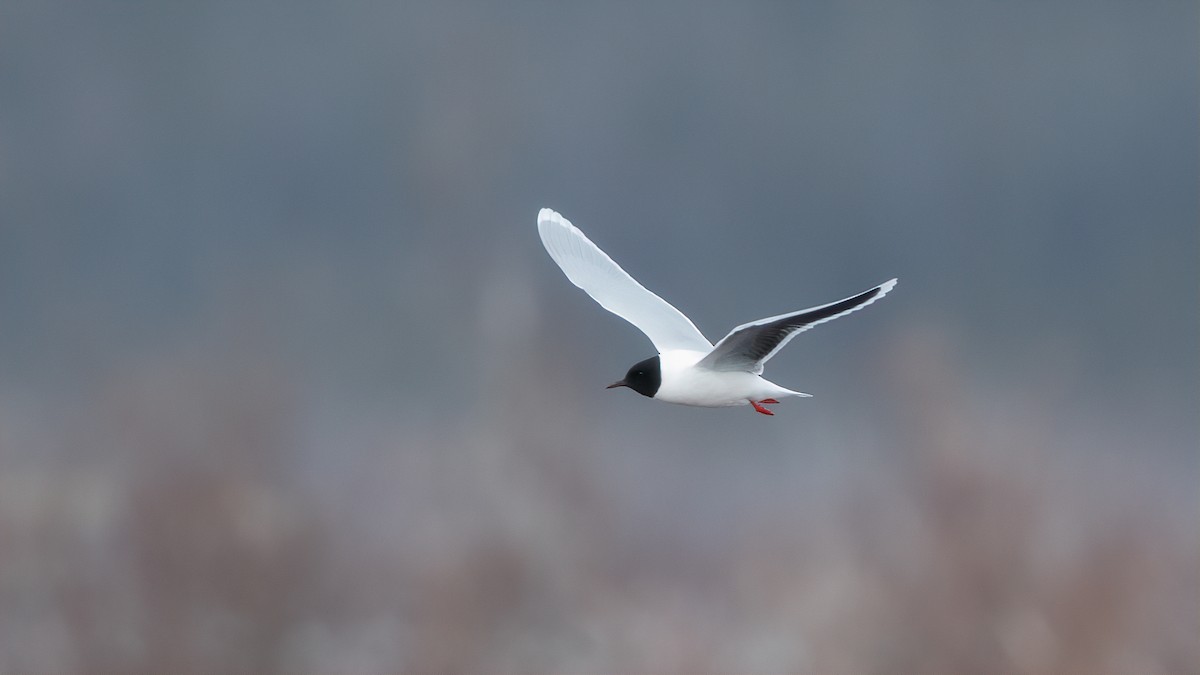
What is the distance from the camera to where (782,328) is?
6.39 metres

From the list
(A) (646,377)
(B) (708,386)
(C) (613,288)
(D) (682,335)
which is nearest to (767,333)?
(B) (708,386)

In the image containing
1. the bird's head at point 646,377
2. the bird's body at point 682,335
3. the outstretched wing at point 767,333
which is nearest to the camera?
the outstretched wing at point 767,333

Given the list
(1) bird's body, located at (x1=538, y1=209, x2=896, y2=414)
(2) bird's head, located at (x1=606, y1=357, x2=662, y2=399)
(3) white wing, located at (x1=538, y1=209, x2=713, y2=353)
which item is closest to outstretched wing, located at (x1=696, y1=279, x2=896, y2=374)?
(1) bird's body, located at (x1=538, y1=209, x2=896, y2=414)

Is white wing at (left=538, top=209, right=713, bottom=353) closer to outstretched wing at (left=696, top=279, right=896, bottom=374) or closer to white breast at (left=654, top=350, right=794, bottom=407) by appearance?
white breast at (left=654, top=350, right=794, bottom=407)

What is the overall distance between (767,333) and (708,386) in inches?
25.9

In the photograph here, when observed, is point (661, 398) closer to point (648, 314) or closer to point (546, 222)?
point (648, 314)

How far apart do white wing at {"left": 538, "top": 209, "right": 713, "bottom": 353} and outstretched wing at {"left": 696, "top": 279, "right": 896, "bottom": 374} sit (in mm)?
982

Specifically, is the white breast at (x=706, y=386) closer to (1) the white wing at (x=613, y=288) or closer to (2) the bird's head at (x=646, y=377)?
(2) the bird's head at (x=646, y=377)

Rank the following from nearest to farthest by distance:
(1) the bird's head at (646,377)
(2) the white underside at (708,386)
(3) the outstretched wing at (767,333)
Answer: (3) the outstretched wing at (767,333)
(2) the white underside at (708,386)
(1) the bird's head at (646,377)

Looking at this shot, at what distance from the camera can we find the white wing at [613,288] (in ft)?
26.2

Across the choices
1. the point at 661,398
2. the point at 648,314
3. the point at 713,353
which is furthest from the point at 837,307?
the point at 648,314

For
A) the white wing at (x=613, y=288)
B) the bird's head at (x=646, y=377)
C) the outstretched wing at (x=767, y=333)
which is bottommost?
the outstretched wing at (x=767, y=333)

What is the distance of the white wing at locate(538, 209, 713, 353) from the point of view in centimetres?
799

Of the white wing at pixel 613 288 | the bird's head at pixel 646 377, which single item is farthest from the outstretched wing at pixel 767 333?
the white wing at pixel 613 288
